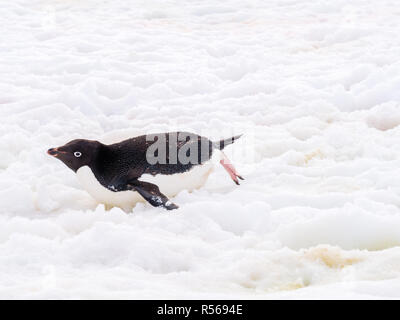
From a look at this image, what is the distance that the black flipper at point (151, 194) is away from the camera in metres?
2.44

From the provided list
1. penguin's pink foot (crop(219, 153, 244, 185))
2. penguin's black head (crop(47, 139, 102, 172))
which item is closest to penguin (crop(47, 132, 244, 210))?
penguin's black head (crop(47, 139, 102, 172))

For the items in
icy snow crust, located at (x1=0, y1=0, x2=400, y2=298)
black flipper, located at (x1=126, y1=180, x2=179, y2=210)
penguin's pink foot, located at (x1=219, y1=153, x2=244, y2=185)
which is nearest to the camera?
icy snow crust, located at (x1=0, y1=0, x2=400, y2=298)

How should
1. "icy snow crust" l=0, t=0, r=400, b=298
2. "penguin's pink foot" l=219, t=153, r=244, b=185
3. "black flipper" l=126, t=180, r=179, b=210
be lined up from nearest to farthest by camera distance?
"icy snow crust" l=0, t=0, r=400, b=298
"black flipper" l=126, t=180, r=179, b=210
"penguin's pink foot" l=219, t=153, r=244, b=185

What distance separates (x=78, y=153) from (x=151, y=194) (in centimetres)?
46

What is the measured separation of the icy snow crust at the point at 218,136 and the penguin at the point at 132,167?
10 centimetres

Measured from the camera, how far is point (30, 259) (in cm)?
195

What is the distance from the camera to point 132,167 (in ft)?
8.29

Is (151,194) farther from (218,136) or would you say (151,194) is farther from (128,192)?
(218,136)

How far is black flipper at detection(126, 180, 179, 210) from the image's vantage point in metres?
2.44

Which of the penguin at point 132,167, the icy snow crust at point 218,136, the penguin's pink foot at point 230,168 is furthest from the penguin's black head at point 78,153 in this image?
the penguin's pink foot at point 230,168

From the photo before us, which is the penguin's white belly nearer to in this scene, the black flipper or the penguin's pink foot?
the black flipper

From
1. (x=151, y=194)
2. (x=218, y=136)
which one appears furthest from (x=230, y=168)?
(x=218, y=136)

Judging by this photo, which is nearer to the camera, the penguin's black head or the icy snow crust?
the icy snow crust

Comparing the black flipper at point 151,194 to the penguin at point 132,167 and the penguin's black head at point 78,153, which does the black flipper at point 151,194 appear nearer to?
the penguin at point 132,167
